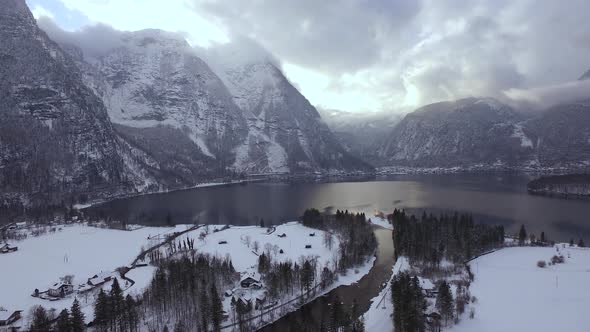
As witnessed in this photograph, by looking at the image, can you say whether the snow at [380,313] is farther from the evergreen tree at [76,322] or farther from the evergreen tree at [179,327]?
the evergreen tree at [76,322]

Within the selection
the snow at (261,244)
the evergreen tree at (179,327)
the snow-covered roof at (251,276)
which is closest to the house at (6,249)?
the snow at (261,244)

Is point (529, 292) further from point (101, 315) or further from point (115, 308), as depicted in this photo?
point (101, 315)

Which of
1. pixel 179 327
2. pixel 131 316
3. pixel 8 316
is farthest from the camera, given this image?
pixel 8 316

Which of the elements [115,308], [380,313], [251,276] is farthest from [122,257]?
[380,313]

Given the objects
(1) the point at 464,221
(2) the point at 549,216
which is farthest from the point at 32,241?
(2) the point at 549,216

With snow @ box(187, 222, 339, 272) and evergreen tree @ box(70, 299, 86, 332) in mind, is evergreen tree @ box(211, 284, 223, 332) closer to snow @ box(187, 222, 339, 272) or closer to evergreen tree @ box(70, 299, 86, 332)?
evergreen tree @ box(70, 299, 86, 332)

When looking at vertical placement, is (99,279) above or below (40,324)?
below

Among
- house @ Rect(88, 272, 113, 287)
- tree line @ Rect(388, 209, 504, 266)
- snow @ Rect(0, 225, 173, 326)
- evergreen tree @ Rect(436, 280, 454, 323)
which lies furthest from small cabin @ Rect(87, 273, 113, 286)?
tree line @ Rect(388, 209, 504, 266)
